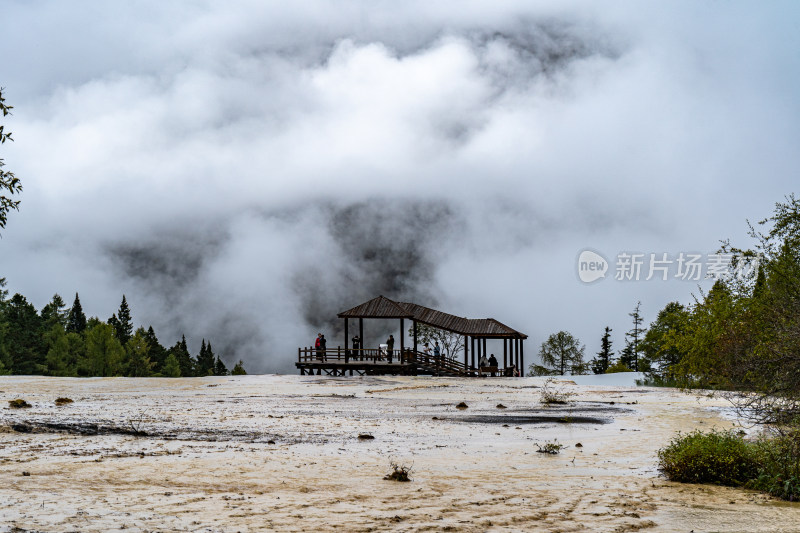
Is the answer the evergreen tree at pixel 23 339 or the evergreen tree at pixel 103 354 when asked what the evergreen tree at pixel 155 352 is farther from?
the evergreen tree at pixel 23 339

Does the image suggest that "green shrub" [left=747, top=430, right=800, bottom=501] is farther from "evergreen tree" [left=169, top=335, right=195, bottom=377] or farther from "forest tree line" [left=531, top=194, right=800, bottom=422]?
"evergreen tree" [left=169, top=335, right=195, bottom=377]

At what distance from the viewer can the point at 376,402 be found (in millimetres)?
23844

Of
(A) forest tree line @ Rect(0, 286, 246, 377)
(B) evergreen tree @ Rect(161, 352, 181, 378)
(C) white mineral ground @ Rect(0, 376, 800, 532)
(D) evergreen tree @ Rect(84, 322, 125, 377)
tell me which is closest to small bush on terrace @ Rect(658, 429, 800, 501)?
(C) white mineral ground @ Rect(0, 376, 800, 532)

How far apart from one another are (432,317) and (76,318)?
7702 centimetres

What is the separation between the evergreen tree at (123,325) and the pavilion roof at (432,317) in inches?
2739

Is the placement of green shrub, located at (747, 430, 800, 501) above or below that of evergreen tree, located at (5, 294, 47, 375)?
below

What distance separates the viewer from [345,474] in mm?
10023

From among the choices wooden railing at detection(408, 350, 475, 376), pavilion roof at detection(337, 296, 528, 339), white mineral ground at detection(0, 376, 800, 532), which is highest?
pavilion roof at detection(337, 296, 528, 339)

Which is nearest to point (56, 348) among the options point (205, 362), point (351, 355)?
point (351, 355)

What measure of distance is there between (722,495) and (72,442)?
9261 mm

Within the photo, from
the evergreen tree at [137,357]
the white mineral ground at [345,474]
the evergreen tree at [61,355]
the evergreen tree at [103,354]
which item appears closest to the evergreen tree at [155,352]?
the evergreen tree at [137,357]

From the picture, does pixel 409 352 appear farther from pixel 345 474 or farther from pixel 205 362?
pixel 205 362

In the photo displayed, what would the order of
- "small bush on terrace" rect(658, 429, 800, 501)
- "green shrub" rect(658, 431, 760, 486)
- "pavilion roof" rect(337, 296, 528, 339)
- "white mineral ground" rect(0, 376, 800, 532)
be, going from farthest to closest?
"pavilion roof" rect(337, 296, 528, 339)
"green shrub" rect(658, 431, 760, 486)
"small bush on terrace" rect(658, 429, 800, 501)
"white mineral ground" rect(0, 376, 800, 532)

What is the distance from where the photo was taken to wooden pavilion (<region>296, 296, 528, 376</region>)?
153 ft
